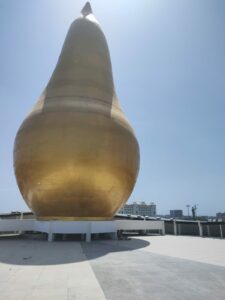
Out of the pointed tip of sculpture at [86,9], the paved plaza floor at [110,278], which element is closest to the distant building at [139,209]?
the pointed tip of sculpture at [86,9]

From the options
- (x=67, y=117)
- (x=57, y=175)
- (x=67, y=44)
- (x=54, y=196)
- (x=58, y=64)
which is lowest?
(x=54, y=196)

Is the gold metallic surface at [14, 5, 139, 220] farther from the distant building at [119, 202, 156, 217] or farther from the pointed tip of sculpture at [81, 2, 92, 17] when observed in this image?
the distant building at [119, 202, 156, 217]

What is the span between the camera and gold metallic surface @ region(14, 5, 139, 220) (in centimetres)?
2353

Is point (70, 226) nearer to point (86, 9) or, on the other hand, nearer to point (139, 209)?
point (86, 9)

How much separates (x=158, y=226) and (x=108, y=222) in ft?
34.7

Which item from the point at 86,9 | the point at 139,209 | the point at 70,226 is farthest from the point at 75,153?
the point at 139,209

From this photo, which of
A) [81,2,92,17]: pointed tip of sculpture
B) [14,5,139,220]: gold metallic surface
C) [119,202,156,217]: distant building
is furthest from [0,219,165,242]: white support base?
[119,202,156,217]: distant building

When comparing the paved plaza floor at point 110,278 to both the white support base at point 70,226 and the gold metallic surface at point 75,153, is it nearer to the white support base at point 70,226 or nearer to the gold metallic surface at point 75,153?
the white support base at point 70,226

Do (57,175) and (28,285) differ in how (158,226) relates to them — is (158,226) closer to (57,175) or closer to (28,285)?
(57,175)

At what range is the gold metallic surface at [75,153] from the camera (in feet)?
77.2

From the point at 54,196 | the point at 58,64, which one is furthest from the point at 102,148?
the point at 58,64

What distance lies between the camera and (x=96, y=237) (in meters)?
27.2

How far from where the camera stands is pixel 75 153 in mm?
23344

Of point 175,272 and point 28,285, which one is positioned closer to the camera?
point 28,285
